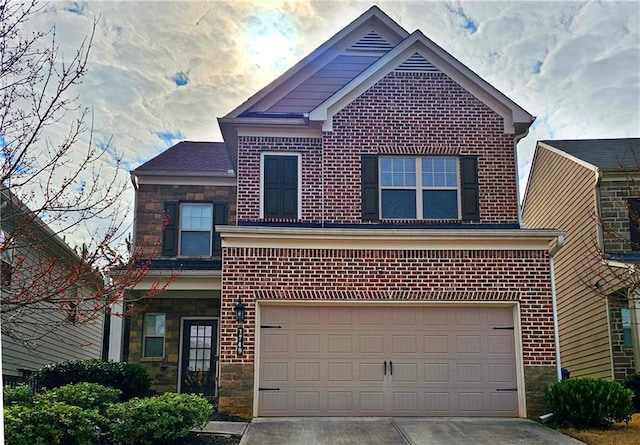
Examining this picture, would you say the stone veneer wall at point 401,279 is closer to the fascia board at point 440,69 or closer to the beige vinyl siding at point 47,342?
the beige vinyl siding at point 47,342

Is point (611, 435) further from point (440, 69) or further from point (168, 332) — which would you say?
point (168, 332)

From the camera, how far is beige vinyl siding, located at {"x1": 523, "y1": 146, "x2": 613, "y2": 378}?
1778 centimetres

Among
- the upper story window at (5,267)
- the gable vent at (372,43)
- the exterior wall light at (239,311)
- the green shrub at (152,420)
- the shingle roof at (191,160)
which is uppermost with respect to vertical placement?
the gable vent at (372,43)

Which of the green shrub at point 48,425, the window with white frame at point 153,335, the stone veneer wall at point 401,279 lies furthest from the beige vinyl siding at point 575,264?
the green shrub at point 48,425

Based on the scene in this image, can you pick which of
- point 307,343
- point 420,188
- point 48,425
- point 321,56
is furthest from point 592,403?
point 321,56

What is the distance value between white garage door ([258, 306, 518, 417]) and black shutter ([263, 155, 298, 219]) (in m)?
2.04

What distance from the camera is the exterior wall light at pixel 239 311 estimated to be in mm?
12828

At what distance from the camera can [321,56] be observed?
52.4ft


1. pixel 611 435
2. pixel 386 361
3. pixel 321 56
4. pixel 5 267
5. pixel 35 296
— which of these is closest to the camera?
pixel 35 296

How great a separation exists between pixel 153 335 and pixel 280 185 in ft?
18.6

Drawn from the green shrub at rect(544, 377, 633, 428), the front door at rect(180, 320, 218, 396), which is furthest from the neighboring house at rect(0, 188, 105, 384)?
the green shrub at rect(544, 377, 633, 428)

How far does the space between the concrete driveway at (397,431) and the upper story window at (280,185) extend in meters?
4.06

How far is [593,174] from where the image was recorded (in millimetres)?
17953

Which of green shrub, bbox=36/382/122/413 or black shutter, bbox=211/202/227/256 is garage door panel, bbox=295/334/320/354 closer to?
green shrub, bbox=36/382/122/413
